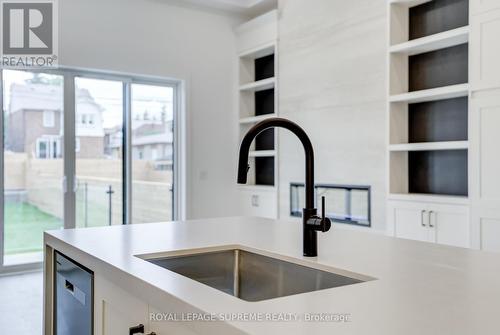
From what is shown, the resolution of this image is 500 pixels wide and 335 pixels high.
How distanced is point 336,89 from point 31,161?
10.8 feet

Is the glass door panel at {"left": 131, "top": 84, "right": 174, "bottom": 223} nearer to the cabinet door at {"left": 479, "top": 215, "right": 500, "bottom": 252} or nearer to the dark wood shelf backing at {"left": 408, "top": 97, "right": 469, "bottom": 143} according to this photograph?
the dark wood shelf backing at {"left": 408, "top": 97, "right": 469, "bottom": 143}

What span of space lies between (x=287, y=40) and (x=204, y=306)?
4.54 metres

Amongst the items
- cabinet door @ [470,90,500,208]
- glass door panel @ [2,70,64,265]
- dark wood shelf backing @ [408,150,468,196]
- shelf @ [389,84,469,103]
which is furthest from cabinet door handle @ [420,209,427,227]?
glass door panel @ [2,70,64,265]

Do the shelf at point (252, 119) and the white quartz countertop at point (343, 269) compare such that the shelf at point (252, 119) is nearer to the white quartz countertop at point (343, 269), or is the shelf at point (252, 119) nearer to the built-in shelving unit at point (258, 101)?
the built-in shelving unit at point (258, 101)

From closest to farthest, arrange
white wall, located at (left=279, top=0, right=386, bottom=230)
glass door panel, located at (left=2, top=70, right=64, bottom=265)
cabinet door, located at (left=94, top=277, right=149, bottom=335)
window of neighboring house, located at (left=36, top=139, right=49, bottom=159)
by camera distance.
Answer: cabinet door, located at (left=94, top=277, right=149, bottom=335), white wall, located at (left=279, top=0, right=386, bottom=230), glass door panel, located at (left=2, top=70, right=64, bottom=265), window of neighboring house, located at (left=36, top=139, right=49, bottom=159)

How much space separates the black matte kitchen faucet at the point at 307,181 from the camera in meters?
1.35

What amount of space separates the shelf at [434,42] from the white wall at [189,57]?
8.59ft

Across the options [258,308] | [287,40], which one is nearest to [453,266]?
[258,308]

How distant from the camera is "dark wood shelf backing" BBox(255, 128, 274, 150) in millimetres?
5873

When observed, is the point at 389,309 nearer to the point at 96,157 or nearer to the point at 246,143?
the point at 246,143

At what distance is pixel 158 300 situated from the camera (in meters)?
1.03

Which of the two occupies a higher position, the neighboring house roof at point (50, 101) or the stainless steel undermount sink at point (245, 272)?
the neighboring house roof at point (50, 101)

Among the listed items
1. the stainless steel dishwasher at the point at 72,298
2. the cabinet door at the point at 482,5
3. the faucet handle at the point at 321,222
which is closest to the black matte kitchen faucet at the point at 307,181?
the faucet handle at the point at 321,222

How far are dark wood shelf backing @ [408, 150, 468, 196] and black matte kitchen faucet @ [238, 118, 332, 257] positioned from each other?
8.81ft
